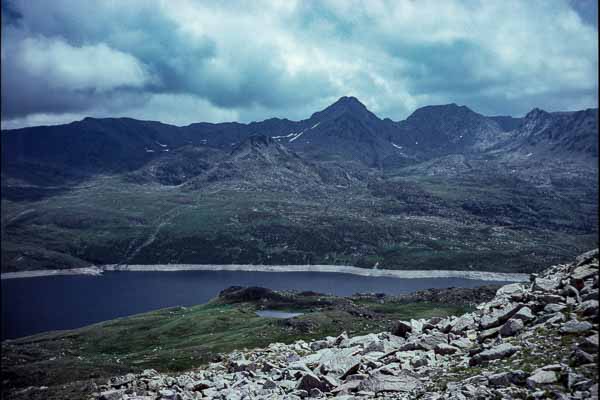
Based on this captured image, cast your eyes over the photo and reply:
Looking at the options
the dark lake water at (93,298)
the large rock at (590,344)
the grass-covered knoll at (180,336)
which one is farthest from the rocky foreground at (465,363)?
the dark lake water at (93,298)

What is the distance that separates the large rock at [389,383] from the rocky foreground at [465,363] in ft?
0.16

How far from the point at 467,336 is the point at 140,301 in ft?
518

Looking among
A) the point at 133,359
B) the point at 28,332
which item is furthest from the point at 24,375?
the point at 28,332

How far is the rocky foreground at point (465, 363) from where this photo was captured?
68.1 ft

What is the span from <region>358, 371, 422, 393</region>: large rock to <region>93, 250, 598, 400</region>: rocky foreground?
48 mm

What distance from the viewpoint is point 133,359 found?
74750 millimetres

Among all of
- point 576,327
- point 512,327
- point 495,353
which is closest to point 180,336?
point 512,327

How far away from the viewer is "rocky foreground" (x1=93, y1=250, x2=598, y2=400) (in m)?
20.8

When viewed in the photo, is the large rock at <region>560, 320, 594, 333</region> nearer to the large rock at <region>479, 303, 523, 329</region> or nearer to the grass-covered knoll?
the large rock at <region>479, 303, 523, 329</region>

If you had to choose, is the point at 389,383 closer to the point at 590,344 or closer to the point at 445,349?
the point at 445,349

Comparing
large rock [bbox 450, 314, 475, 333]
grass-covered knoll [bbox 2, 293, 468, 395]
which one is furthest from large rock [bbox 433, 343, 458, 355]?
grass-covered knoll [bbox 2, 293, 468, 395]

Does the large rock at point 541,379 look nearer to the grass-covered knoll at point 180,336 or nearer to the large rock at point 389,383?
the large rock at point 389,383

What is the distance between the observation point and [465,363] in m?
25.6

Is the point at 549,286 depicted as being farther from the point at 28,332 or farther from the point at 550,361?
the point at 28,332
